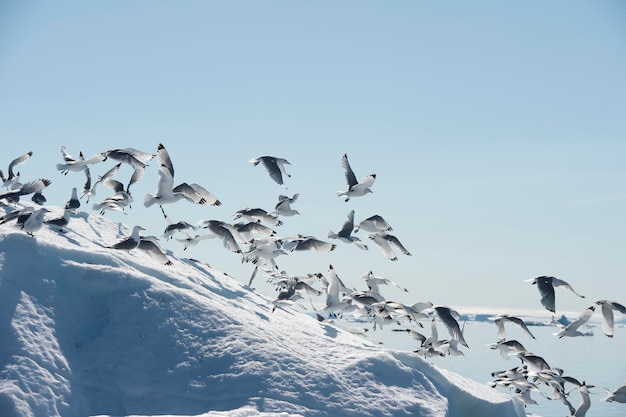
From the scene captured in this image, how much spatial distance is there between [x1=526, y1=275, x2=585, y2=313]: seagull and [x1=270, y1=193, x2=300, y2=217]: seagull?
331 inches

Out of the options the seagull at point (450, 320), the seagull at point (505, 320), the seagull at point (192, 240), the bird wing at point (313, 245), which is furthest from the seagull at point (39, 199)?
the seagull at point (505, 320)

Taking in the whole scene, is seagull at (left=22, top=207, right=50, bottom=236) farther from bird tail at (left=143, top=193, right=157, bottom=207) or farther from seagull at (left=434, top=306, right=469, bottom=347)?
seagull at (left=434, top=306, right=469, bottom=347)

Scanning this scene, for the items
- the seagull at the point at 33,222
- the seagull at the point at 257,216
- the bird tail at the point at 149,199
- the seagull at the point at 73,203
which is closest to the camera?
the seagull at the point at 33,222

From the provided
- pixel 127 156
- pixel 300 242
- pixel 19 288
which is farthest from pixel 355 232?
pixel 19 288

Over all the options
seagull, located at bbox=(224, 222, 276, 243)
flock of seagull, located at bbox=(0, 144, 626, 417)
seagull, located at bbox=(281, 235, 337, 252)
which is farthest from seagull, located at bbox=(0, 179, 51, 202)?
seagull, located at bbox=(281, 235, 337, 252)

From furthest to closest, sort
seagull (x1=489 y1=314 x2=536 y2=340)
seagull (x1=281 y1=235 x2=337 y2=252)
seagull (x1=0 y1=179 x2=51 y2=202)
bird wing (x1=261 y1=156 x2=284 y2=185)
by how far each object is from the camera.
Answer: seagull (x1=281 y1=235 x2=337 y2=252), bird wing (x1=261 y1=156 x2=284 y2=185), seagull (x1=489 y1=314 x2=536 y2=340), seagull (x1=0 y1=179 x2=51 y2=202)

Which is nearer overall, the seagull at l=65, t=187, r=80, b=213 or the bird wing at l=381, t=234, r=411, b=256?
the seagull at l=65, t=187, r=80, b=213

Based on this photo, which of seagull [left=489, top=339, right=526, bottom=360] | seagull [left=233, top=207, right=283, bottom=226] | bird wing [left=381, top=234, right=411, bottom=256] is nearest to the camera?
seagull [left=489, top=339, right=526, bottom=360]

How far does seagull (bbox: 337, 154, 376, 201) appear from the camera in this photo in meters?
21.2

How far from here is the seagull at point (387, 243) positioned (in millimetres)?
22188

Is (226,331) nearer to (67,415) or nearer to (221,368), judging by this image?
(221,368)

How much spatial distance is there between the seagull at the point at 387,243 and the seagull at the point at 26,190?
10327mm

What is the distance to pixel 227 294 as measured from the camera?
1681cm

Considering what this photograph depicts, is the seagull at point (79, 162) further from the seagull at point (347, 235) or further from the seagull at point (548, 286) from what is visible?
the seagull at point (548, 286)
